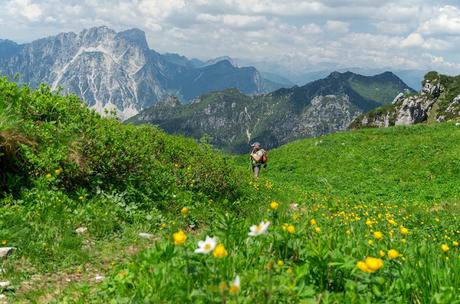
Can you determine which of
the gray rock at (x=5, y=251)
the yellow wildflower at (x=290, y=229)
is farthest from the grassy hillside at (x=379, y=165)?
the yellow wildflower at (x=290, y=229)

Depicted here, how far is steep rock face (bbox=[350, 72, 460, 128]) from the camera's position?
460 feet

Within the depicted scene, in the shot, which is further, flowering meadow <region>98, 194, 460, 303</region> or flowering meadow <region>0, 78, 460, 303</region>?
flowering meadow <region>0, 78, 460, 303</region>

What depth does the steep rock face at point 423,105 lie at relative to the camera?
14012 centimetres

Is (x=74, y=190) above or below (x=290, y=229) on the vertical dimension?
below

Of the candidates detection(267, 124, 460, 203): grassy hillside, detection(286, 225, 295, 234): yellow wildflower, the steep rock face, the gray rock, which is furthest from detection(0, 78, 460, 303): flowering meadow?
the steep rock face

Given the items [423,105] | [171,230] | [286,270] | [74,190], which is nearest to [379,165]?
[74,190]

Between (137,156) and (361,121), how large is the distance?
532 feet

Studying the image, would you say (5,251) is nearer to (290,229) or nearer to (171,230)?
(171,230)

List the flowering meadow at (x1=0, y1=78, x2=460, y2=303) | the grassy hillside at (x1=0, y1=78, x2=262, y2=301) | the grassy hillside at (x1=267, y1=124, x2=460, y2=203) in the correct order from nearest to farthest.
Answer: the flowering meadow at (x1=0, y1=78, x2=460, y2=303)
the grassy hillside at (x1=0, y1=78, x2=262, y2=301)
the grassy hillside at (x1=267, y1=124, x2=460, y2=203)

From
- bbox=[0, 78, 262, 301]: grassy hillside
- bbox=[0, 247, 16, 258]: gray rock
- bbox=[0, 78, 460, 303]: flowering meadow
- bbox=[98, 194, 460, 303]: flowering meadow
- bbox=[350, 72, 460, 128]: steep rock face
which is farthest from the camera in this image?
bbox=[350, 72, 460, 128]: steep rock face

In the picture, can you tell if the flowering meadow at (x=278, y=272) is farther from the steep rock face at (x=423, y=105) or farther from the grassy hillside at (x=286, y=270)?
the steep rock face at (x=423, y=105)

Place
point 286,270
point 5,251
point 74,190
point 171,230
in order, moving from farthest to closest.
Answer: point 74,190
point 5,251
point 171,230
point 286,270

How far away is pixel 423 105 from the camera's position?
475 feet

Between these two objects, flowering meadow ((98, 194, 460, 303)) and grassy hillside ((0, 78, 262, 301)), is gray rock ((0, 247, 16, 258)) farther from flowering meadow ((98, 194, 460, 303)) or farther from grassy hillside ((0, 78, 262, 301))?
flowering meadow ((98, 194, 460, 303))
